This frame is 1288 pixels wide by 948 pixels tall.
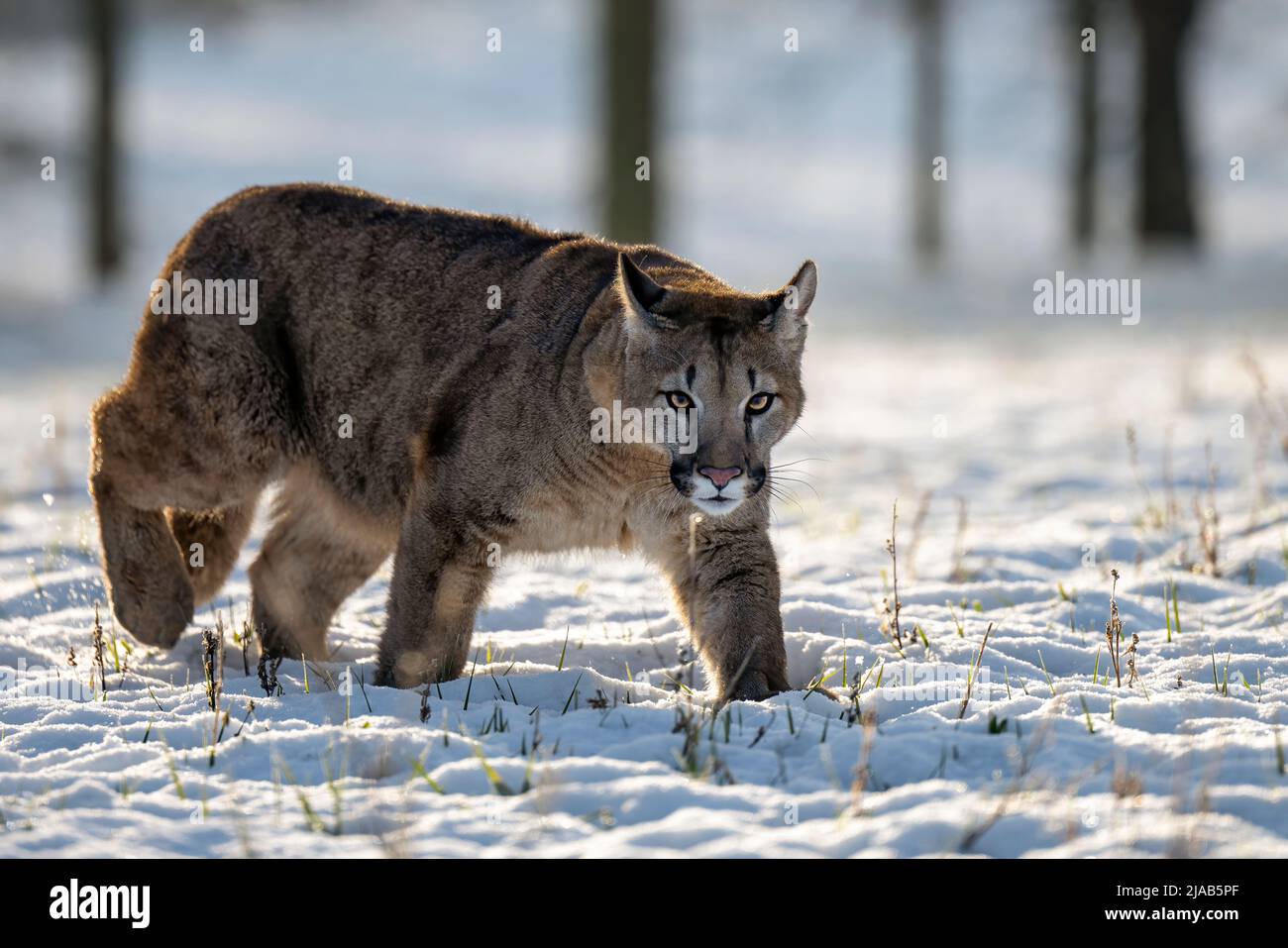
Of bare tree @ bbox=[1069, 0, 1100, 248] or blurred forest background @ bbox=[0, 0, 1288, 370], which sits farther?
bare tree @ bbox=[1069, 0, 1100, 248]

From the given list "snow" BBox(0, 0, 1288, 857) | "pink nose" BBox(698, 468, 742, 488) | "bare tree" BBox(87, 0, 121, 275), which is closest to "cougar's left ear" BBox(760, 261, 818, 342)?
"pink nose" BBox(698, 468, 742, 488)

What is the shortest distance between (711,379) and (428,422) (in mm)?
1131

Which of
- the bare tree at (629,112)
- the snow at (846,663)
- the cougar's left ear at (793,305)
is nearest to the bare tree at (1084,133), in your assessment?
the snow at (846,663)

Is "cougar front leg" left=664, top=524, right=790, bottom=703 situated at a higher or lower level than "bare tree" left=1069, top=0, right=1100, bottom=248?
lower

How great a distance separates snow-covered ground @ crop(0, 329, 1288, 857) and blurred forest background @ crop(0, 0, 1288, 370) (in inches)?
176

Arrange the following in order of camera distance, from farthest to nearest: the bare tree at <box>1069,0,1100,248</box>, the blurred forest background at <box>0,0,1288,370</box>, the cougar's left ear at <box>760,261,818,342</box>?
the bare tree at <box>1069,0,1100,248</box>, the blurred forest background at <box>0,0,1288,370</box>, the cougar's left ear at <box>760,261,818,342</box>

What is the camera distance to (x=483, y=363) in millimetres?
5227

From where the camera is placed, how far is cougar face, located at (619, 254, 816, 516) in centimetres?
464

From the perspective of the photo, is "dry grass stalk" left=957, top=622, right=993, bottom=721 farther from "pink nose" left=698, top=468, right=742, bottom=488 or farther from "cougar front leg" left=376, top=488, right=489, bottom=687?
"cougar front leg" left=376, top=488, right=489, bottom=687

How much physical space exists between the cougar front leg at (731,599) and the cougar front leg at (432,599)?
28.0 inches
